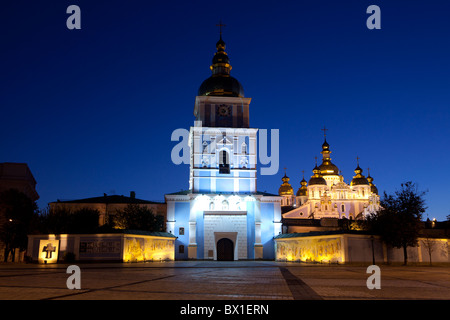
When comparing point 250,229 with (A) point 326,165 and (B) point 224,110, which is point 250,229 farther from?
(A) point 326,165

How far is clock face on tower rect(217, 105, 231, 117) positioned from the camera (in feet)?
175

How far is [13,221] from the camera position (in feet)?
148

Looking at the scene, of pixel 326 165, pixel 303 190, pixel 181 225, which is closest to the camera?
pixel 181 225

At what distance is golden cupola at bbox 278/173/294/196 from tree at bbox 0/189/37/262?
7682 centimetres

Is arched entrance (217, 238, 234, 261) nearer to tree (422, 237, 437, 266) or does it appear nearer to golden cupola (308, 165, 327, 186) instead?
tree (422, 237, 437, 266)

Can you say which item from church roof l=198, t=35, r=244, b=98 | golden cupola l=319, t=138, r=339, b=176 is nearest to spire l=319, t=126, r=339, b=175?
golden cupola l=319, t=138, r=339, b=176

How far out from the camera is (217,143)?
51.8 meters

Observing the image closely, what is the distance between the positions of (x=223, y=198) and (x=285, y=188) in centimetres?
6726

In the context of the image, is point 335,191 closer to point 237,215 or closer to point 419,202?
point 237,215

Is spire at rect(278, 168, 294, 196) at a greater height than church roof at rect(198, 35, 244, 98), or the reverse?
church roof at rect(198, 35, 244, 98)

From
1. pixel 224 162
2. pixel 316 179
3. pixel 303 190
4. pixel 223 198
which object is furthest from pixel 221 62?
pixel 303 190

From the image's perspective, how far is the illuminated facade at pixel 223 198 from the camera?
4881 centimetres
